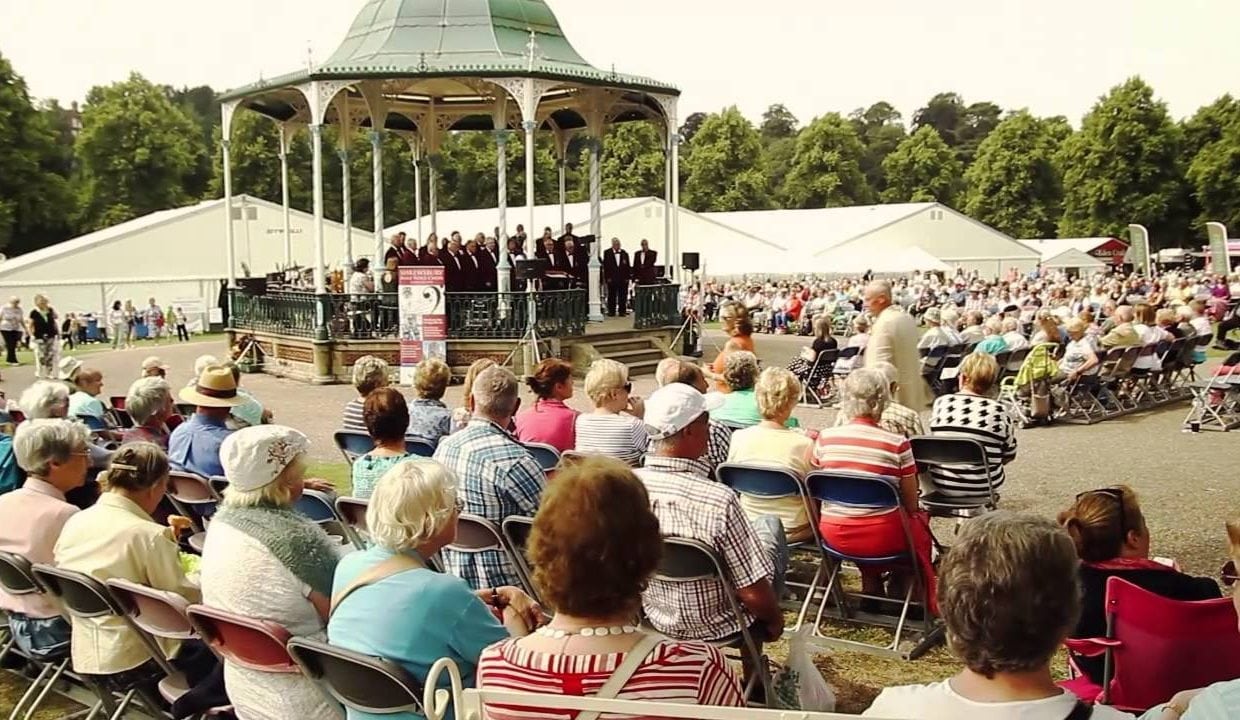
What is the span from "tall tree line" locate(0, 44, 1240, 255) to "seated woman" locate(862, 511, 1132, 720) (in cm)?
5247

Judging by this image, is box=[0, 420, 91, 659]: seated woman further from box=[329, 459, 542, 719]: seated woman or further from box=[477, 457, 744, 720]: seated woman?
box=[477, 457, 744, 720]: seated woman

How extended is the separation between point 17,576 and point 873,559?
3.72 meters

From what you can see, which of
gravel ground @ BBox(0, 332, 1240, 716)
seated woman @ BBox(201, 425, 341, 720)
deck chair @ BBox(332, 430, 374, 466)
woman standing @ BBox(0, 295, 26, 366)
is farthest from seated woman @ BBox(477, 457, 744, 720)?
woman standing @ BBox(0, 295, 26, 366)

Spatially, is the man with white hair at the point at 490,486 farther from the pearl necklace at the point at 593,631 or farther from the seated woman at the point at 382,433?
the pearl necklace at the point at 593,631

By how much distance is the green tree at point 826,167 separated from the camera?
240 feet

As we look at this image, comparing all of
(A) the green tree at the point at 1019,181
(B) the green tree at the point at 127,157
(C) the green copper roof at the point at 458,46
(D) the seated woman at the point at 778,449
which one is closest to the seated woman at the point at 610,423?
(D) the seated woman at the point at 778,449

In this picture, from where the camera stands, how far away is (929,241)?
51188 mm

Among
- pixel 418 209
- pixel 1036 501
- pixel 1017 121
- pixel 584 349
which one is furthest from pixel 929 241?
pixel 1036 501

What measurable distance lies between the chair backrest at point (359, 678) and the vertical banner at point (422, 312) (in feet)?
47.1

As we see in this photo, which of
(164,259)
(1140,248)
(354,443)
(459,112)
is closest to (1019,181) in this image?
(1140,248)

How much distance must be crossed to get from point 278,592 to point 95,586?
69cm

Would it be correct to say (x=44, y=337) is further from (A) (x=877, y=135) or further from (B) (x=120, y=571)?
(A) (x=877, y=135)

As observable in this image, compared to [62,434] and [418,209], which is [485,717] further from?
[418,209]

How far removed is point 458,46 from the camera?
19.9m
